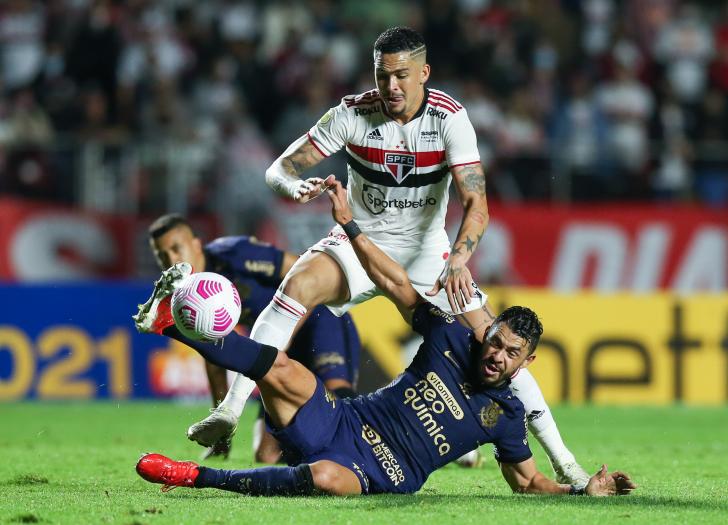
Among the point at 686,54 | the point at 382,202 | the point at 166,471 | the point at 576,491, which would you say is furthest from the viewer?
the point at 686,54

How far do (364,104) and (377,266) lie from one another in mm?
1293

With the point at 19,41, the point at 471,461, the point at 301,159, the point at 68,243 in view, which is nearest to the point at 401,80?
the point at 301,159

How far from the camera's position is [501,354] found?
6602 mm

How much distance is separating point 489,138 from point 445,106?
820 centimetres

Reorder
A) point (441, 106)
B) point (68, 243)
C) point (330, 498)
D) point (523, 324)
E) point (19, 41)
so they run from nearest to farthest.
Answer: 1. point (330, 498)
2. point (523, 324)
3. point (441, 106)
4. point (68, 243)
5. point (19, 41)

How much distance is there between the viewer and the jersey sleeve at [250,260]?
365 inches

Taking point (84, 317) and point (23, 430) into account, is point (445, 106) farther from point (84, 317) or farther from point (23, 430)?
point (84, 317)

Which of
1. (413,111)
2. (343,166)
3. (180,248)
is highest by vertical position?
(413,111)

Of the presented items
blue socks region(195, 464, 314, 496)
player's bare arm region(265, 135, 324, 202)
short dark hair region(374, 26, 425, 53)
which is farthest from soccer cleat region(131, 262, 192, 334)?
short dark hair region(374, 26, 425, 53)

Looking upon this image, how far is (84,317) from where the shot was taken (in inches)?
583

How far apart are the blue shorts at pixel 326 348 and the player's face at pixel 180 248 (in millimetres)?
879

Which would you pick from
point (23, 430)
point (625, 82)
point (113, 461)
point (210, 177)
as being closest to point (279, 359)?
point (113, 461)

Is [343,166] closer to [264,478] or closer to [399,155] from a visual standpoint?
[399,155]

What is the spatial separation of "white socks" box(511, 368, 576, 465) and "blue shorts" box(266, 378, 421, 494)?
0.99m
